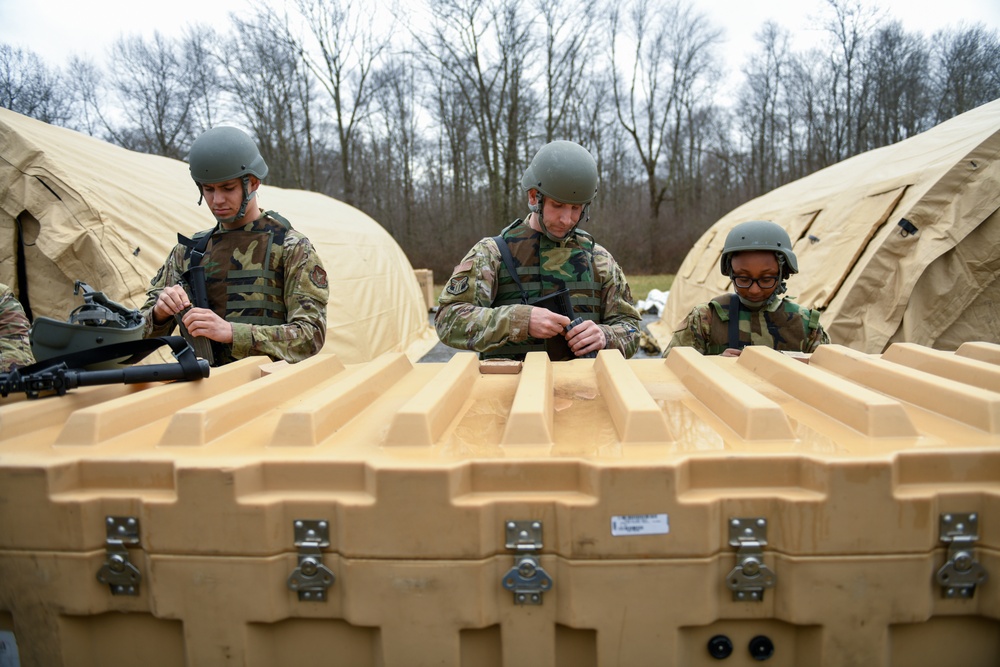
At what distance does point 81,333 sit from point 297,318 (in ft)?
4.21

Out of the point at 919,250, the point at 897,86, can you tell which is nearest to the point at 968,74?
the point at 897,86

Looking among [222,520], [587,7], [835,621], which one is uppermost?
[587,7]

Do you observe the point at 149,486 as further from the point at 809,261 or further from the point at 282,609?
the point at 809,261

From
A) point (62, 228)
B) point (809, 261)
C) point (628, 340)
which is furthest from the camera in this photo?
point (809, 261)

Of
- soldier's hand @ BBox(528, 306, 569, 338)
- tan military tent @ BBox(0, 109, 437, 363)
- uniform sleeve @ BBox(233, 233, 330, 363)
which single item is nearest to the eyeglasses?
soldier's hand @ BBox(528, 306, 569, 338)

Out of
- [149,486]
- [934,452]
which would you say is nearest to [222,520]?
[149,486]

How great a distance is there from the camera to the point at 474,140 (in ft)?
84.3

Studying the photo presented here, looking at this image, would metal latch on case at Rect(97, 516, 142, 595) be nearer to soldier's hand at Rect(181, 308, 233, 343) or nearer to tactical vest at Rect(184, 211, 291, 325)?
soldier's hand at Rect(181, 308, 233, 343)

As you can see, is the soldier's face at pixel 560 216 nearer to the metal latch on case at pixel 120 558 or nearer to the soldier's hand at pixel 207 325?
the soldier's hand at pixel 207 325

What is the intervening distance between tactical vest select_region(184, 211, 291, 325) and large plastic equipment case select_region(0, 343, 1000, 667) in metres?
1.70

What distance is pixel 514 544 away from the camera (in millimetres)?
1376

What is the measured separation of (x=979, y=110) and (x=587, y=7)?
18348 millimetres

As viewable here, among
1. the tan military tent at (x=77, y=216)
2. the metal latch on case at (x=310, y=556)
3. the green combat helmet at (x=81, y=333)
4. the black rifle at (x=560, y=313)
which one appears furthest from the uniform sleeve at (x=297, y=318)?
the tan military tent at (x=77, y=216)

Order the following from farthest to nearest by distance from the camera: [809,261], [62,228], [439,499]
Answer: [809,261]
[62,228]
[439,499]
